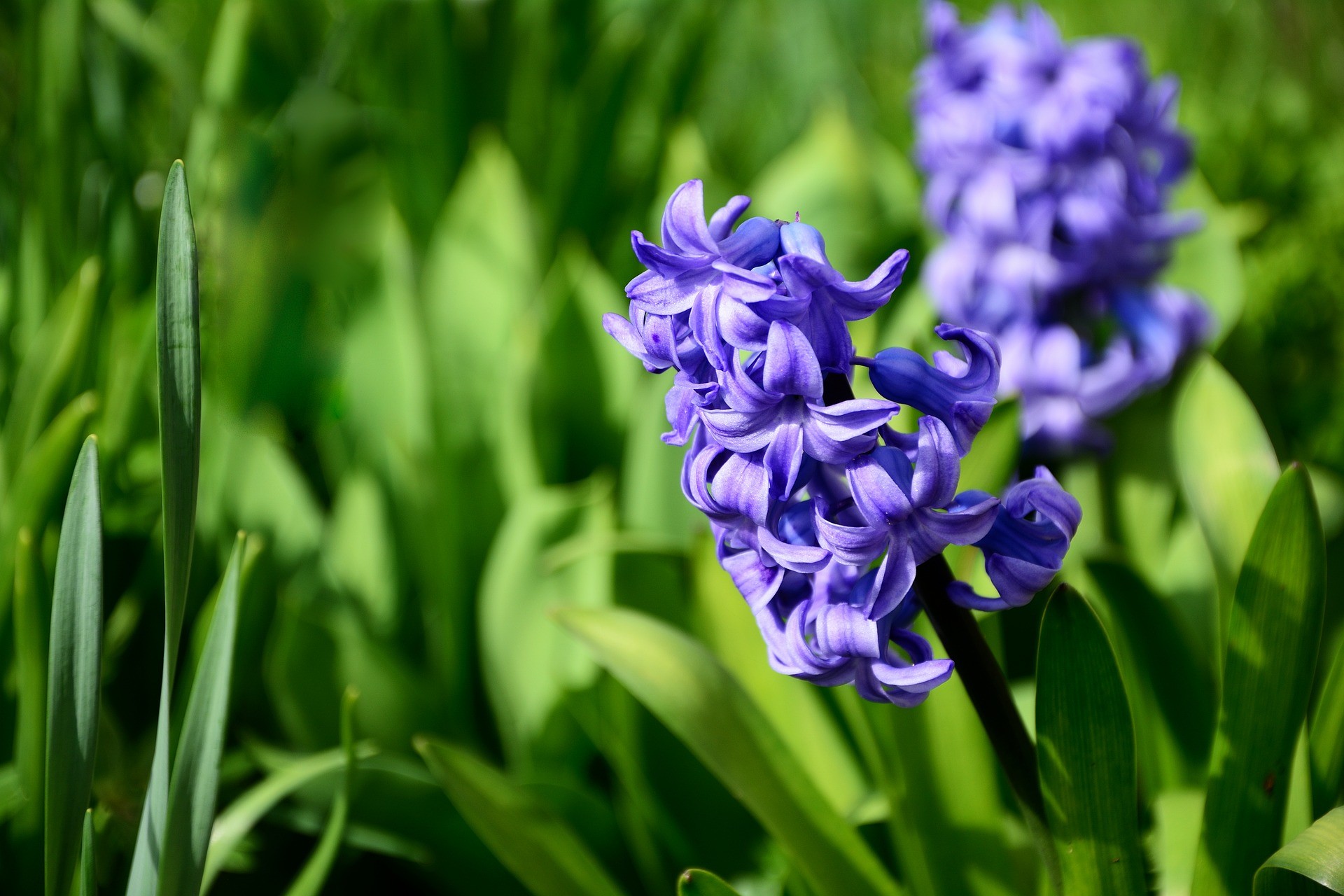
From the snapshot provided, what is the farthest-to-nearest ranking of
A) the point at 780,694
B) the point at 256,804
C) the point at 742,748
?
the point at 780,694, the point at 256,804, the point at 742,748

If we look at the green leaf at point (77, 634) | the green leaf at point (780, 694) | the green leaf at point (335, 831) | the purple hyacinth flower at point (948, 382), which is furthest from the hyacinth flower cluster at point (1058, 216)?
the green leaf at point (77, 634)

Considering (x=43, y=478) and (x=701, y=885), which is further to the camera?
(x=43, y=478)

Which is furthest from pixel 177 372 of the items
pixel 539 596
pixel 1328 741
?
pixel 1328 741

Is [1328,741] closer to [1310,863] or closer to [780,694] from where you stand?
[1310,863]

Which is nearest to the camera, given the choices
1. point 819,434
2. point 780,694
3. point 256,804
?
point 819,434

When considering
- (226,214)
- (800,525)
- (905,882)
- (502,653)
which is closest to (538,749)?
(502,653)

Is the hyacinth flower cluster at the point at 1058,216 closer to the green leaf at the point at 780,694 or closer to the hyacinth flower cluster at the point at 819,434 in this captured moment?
the green leaf at the point at 780,694
